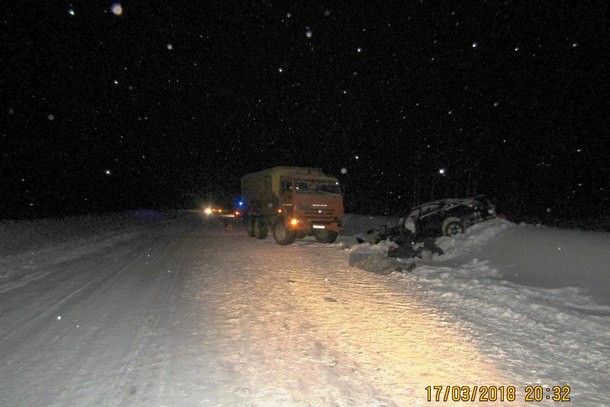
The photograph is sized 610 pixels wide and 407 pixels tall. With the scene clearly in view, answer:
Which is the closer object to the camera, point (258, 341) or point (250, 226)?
point (258, 341)

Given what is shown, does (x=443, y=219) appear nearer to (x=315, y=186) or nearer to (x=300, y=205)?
(x=315, y=186)

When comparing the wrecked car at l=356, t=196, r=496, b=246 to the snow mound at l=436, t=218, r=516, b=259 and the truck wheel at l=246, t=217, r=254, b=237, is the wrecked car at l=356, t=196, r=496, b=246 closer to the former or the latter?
the snow mound at l=436, t=218, r=516, b=259

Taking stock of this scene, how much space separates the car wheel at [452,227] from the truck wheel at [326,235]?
15.6 feet

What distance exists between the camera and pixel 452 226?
16.2 meters

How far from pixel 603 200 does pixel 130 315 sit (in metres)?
30.3

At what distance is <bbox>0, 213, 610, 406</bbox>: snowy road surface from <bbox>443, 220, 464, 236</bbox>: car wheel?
5.59 m

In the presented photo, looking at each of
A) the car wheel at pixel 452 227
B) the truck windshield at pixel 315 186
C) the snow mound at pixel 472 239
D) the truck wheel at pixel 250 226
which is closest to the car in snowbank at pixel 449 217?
the car wheel at pixel 452 227

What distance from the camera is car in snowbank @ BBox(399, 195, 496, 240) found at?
53.3ft

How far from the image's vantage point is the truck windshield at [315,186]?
59.6 feet

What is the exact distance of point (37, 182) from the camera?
32156 millimetres

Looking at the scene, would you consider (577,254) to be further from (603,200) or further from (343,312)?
(603,200)

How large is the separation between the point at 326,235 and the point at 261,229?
11.4 feet
